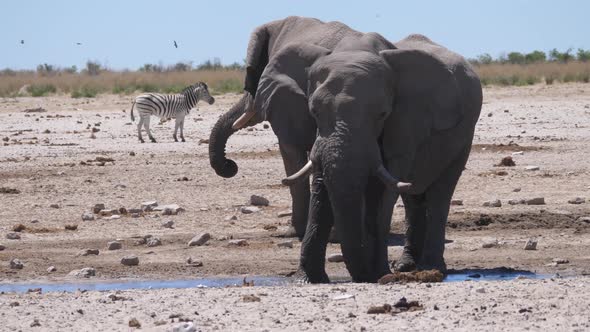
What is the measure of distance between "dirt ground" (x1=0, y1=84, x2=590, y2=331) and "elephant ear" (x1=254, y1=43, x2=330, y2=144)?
51.7 inches

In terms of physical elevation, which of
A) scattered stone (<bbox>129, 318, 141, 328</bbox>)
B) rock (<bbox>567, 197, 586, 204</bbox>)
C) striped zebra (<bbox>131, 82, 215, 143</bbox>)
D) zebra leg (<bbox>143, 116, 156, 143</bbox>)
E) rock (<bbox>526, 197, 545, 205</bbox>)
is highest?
scattered stone (<bbox>129, 318, 141, 328</bbox>)

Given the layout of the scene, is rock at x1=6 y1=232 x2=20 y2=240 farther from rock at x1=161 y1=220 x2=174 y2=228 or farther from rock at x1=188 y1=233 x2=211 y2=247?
rock at x1=188 y1=233 x2=211 y2=247

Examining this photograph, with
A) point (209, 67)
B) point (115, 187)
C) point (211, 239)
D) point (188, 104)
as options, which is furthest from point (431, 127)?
point (209, 67)

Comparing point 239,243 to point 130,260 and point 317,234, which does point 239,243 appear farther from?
point 317,234

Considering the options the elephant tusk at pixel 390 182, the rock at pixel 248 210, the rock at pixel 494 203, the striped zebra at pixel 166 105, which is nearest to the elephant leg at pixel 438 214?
the elephant tusk at pixel 390 182

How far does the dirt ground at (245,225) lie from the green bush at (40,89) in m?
11.4

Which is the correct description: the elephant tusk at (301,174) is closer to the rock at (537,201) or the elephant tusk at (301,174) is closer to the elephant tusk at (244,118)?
the elephant tusk at (244,118)

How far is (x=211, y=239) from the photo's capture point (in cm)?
1578

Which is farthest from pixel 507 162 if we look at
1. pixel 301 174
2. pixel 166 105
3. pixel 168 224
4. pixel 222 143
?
pixel 166 105

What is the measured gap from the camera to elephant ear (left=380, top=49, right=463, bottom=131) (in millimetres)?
12594

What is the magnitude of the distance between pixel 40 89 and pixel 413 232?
3368 centimetres

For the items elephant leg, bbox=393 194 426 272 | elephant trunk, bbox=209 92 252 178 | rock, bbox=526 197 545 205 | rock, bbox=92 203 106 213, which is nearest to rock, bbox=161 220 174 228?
elephant trunk, bbox=209 92 252 178

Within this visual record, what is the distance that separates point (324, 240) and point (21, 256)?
12.5 ft

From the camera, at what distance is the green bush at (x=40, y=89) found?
45.2 meters
